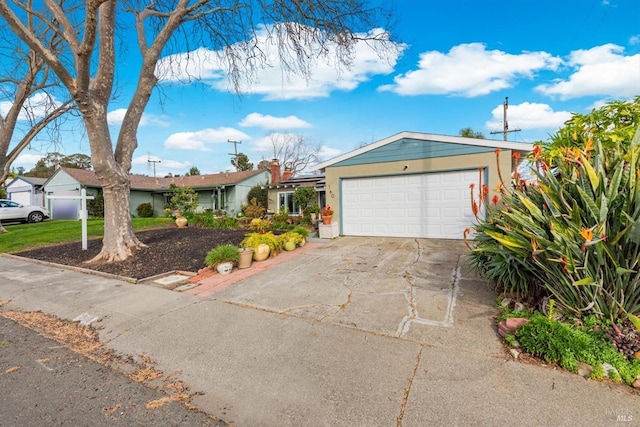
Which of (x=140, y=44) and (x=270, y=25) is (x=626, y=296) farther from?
(x=140, y=44)

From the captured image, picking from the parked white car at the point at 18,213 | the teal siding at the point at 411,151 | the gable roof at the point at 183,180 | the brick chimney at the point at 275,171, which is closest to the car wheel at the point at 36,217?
the parked white car at the point at 18,213

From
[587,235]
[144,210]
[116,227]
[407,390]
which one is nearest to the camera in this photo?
[407,390]

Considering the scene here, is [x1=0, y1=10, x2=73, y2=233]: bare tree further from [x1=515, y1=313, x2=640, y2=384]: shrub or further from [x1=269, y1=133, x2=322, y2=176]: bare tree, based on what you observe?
[x1=269, y1=133, x2=322, y2=176]: bare tree

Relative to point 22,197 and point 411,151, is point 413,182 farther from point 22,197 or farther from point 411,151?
point 22,197

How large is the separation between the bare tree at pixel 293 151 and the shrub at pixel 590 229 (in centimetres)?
3020

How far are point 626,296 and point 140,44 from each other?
1073 centimetres

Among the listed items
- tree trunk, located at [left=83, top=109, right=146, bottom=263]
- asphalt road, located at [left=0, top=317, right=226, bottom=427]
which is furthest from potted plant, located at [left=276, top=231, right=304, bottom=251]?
asphalt road, located at [left=0, top=317, right=226, bottom=427]

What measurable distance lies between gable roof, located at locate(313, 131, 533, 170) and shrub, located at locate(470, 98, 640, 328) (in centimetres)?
482

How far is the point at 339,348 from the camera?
2.98 metres

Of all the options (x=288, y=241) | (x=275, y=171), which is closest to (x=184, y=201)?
(x=275, y=171)

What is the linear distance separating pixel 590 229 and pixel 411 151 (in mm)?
7105

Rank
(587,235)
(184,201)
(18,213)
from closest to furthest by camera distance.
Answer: (587,235)
(184,201)
(18,213)

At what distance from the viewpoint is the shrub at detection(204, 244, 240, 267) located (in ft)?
20.1

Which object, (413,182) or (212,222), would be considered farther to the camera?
(212,222)
